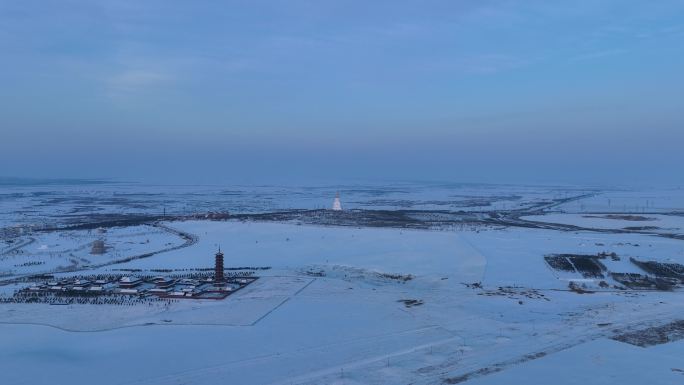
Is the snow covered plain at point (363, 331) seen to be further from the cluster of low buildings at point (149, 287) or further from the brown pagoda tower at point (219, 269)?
the brown pagoda tower at point (219, 269)

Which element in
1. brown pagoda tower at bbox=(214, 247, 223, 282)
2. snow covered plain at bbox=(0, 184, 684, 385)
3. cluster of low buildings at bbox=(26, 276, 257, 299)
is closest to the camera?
snow covered plain at bbox=(0, 184, 684, 385)

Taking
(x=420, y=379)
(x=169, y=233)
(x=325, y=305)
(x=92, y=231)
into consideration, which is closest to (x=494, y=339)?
(x=420, y=379)

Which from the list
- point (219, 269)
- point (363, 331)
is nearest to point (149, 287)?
point (219, 269)

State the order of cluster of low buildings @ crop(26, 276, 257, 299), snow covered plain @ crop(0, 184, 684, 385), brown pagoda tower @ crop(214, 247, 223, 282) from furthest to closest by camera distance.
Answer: brown pagoda tower @ crop(214, 247, 223, 282) < cluster of low buildings @ crop(26, 276, 257, 299) < snow covered plain @ crop(0, 184, 684, 385)

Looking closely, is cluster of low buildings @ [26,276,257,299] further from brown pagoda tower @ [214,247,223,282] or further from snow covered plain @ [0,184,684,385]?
snow covered plain @ [0,184,684,385]

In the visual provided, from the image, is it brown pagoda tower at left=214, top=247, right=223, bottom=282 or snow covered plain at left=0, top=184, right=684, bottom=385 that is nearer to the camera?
snow covered plain at left=0, top=184, right=684, bottom=385

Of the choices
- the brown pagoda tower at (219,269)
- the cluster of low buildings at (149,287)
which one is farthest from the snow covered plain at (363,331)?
the brown pagoda tower at (219,269)

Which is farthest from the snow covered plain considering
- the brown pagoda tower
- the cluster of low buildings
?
the brown pagoda tower

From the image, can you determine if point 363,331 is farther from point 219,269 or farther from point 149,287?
point 149,287
